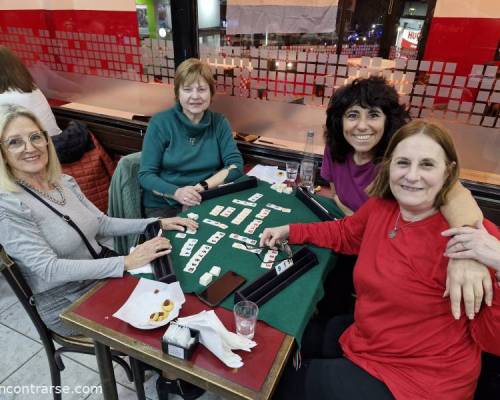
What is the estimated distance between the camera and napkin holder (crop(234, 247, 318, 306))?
46.9 inches

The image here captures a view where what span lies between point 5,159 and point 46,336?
0.75 metres

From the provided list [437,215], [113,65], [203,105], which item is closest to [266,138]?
[203,105]

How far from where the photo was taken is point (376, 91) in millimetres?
1692

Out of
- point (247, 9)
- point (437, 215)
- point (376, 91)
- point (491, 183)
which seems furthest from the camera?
point (247, 9)

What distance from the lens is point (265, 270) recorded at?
1352 mm

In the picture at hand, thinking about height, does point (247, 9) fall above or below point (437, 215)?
above

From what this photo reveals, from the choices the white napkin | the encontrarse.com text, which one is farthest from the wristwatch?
the encontrarse.com text

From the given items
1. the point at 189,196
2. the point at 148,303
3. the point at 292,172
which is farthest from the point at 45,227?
the point at 292,172

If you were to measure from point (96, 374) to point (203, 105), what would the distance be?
5.35ft

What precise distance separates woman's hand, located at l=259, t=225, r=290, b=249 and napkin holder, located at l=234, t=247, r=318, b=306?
0.11m

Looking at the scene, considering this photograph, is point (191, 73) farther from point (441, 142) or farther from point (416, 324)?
point (416, 324)

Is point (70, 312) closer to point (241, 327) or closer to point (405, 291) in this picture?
point (241, 327)

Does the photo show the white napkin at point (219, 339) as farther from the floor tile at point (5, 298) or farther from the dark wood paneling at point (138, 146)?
the floor tile at point (5, 298)

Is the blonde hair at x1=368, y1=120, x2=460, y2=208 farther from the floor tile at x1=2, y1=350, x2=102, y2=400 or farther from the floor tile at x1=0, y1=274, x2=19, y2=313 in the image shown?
the floor tile at x1=0, y1=274, x2=19, y2=313
